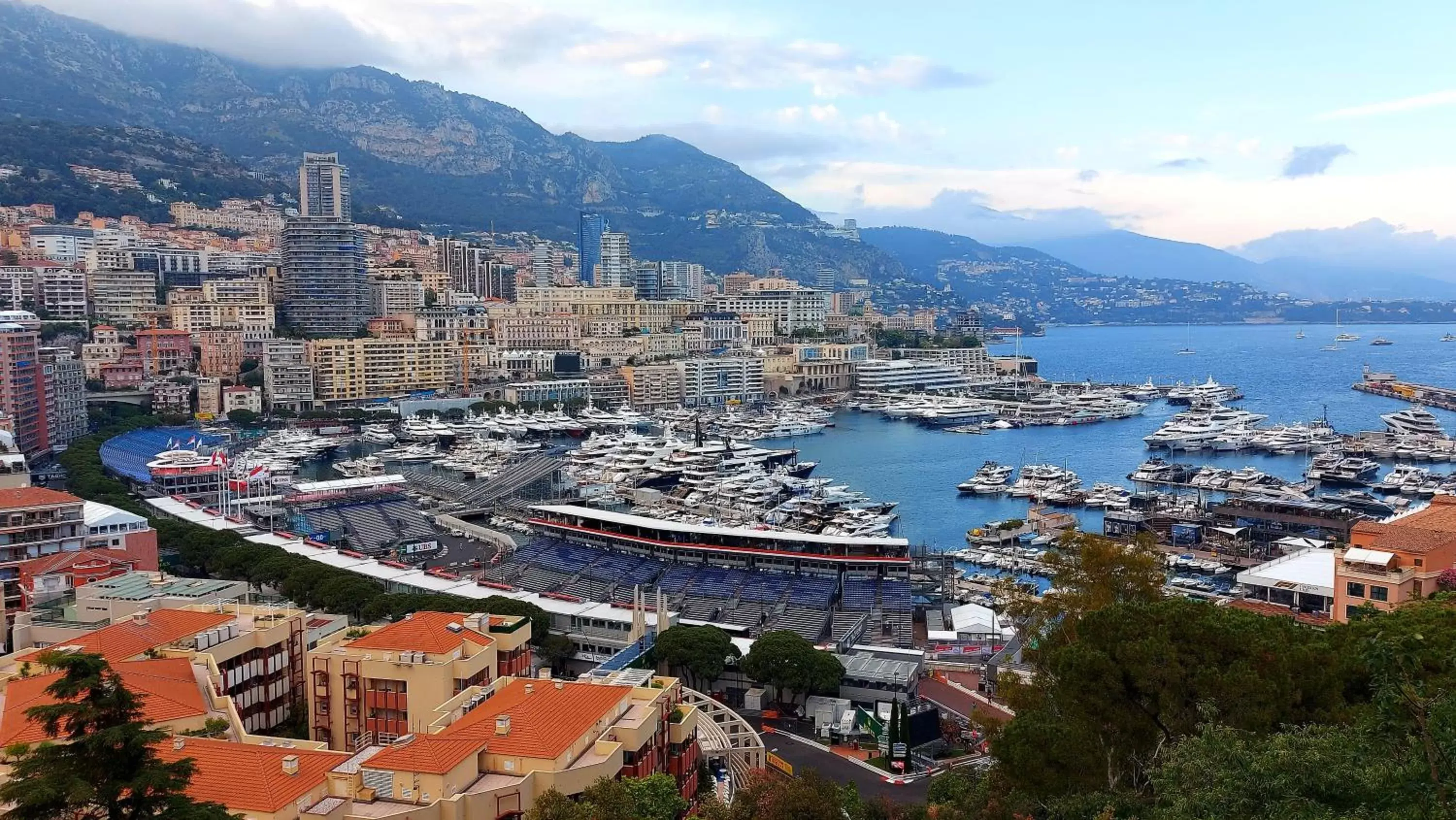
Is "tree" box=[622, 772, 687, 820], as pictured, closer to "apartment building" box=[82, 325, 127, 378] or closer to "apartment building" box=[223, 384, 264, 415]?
"apartment building" box=[223, 384, 264, 415]

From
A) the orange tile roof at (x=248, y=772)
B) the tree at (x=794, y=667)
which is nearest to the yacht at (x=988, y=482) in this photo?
the tree at (x=794, y=667)

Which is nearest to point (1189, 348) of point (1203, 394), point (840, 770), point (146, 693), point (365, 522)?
point (1203, 394)

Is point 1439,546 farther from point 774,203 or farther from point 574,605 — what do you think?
point 774,203

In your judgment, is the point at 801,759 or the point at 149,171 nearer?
the point at 801,759

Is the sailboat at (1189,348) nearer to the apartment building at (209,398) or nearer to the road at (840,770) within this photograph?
the apartment building at (209,398)

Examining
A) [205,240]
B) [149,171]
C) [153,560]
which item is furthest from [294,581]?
[149,171]

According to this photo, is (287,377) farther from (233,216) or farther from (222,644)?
(222,644)
